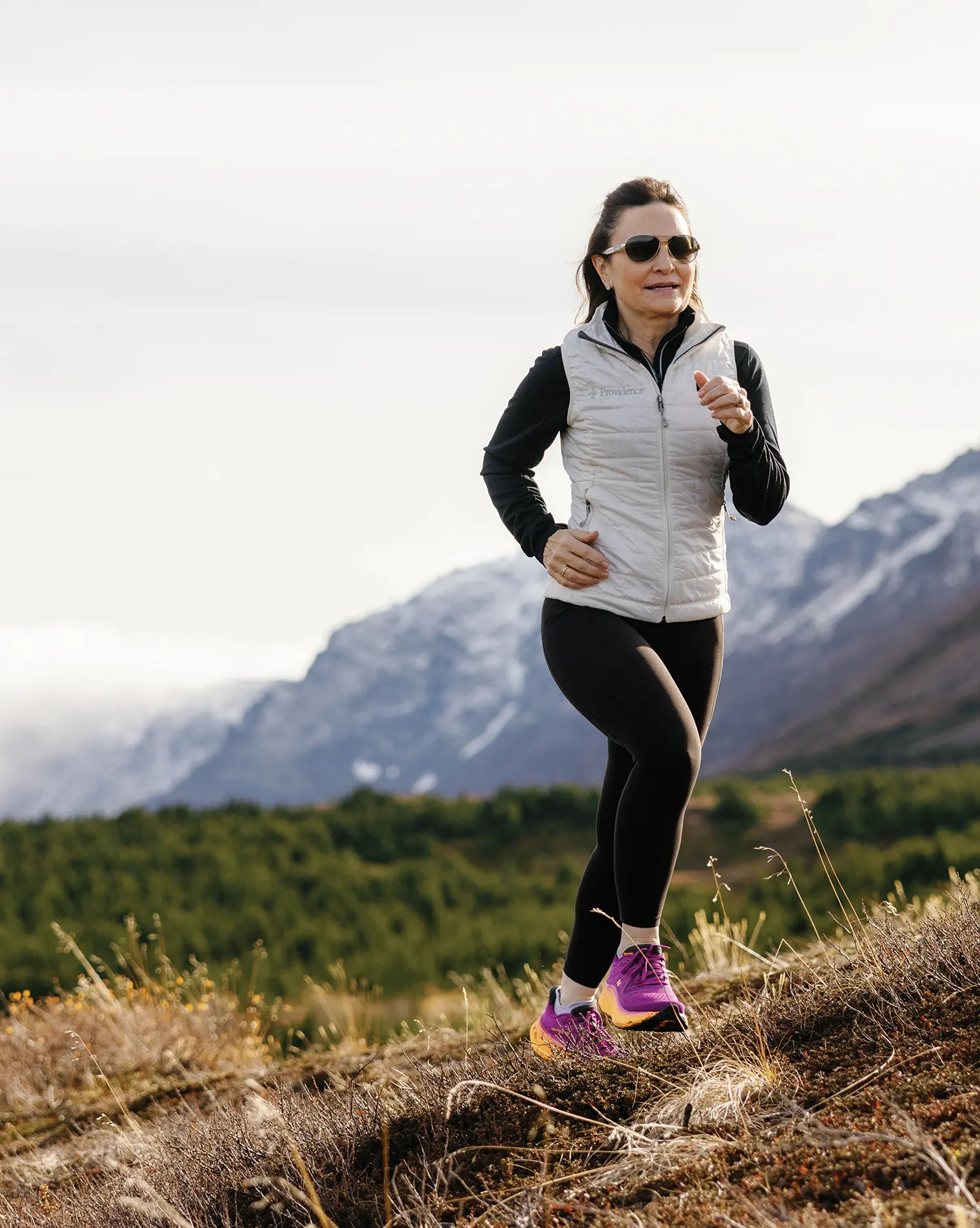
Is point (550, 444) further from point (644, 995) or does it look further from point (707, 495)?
point (644, 995)

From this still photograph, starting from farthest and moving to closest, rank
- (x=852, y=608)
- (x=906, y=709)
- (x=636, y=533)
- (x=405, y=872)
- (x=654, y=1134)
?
(x=852, y=608)
(x=906, y=709)
(x=405, y=872)
(x=636, y=533)
(x=654, y=1134)

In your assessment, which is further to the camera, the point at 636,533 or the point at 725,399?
the point at 636,533

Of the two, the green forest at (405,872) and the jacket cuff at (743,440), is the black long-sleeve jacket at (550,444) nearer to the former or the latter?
the jacket cuff at (743,440)

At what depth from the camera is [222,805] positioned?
20.7m

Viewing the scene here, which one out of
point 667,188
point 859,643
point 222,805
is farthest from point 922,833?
point 859,643

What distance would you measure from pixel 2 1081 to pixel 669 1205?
4394 mm

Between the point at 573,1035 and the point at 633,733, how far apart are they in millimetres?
840

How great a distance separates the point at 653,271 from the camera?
3.41m

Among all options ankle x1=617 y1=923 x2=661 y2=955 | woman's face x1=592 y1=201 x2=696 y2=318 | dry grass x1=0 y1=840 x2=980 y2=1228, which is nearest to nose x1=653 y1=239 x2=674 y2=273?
woman's face x1=592 y1=201 x2=696 y2=318

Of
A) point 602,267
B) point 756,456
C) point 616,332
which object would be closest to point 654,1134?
point 756,456

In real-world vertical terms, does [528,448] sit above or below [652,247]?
below

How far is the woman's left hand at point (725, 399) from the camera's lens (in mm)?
3084

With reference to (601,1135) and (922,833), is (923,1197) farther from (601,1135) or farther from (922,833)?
(922,833)

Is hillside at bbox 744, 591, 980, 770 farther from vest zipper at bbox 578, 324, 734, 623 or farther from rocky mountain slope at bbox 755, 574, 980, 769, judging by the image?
vest zipper at bbox 578, 324, 734, 623
